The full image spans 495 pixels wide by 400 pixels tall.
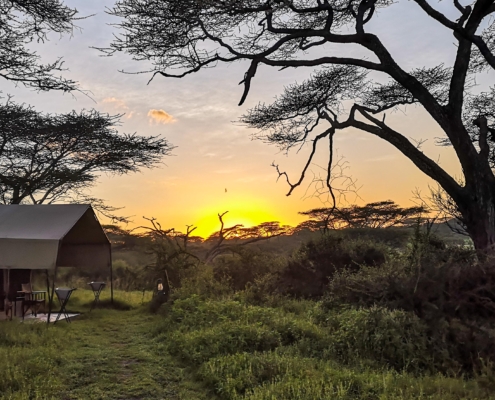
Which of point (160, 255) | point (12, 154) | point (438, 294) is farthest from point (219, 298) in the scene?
point (12, 154)

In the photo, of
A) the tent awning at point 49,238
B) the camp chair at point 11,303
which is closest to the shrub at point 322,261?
the tent awning at point 49,238

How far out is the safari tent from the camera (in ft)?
33.3

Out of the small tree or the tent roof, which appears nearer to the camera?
the tent roof

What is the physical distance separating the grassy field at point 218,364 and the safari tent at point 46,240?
1630 millimetres

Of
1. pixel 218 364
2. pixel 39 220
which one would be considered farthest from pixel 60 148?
pixel 218 364

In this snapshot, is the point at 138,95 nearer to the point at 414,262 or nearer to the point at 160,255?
the point at 160,255

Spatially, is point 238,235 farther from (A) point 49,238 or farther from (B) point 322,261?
(A) point 49,238

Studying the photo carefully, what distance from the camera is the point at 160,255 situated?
583 inches

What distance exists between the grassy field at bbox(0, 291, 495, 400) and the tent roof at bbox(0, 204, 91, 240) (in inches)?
83.5

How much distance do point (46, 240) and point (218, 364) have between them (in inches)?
230

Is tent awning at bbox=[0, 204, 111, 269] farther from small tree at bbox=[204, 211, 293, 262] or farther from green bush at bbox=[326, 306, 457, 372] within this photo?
green bush at bbox=[326, 306, 457, 372]

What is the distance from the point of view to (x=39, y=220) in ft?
36.8

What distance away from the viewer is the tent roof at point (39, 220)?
1047 cm

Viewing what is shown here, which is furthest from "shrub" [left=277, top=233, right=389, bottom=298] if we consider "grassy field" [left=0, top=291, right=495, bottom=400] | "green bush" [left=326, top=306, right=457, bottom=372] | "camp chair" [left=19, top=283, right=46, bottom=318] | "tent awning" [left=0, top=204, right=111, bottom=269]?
"camp chair" [left=19, top=283, right=46, bottom=318]
